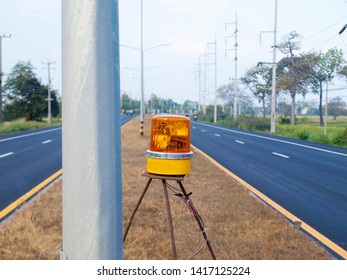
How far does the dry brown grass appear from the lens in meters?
4.88

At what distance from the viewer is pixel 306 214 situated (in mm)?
7293

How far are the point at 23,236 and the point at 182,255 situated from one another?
2125mm

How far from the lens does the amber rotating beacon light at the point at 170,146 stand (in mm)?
3625

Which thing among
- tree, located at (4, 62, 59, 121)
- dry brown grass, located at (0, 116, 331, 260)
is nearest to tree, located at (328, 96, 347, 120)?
tree, located at (4, 62, 59, 121)

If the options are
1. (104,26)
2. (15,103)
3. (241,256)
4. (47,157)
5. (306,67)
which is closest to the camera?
(104,26)

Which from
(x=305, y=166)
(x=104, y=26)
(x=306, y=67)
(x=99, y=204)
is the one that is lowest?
(x=305, y=166)

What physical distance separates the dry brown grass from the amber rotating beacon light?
149cm

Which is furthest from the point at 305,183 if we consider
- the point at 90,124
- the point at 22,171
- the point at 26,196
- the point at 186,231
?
the point at 90,124

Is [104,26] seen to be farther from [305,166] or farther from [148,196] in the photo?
[305,166]

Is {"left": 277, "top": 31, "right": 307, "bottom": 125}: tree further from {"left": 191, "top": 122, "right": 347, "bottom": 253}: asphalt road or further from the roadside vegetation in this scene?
{"left": 191, "top": 122, "right": 347, "bottom": 253}: asphalt road

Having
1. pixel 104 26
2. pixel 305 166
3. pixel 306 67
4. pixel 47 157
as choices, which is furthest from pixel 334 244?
pixel 306 67

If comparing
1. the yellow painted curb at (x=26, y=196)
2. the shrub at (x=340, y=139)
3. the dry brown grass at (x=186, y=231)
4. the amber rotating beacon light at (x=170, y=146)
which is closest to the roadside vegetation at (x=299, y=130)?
the shrub at (x=340, y=139)

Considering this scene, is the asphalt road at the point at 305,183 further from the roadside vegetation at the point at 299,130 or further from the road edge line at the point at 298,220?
the roadside vegetation at the point at 299,130

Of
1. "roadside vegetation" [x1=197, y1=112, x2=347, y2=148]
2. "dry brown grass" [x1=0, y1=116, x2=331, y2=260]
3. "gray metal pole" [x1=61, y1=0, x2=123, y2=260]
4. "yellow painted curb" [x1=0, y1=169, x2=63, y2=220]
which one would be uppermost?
"gray metal pole" [x1=61, y1=0, x2=123, y2=260]
